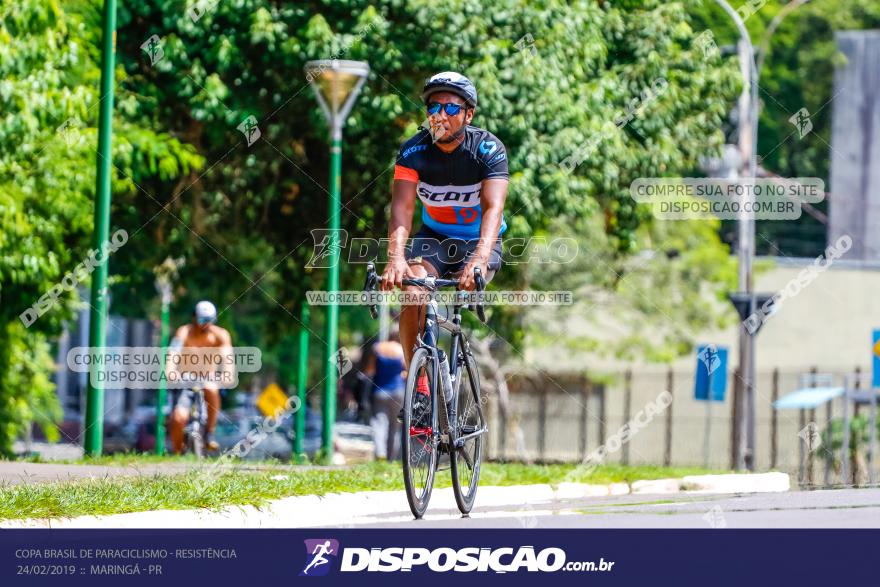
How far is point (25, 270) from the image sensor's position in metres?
17.8

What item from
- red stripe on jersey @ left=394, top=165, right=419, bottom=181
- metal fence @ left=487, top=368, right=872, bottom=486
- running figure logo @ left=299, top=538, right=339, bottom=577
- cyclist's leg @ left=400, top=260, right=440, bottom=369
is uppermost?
red stripe on jersey @ left=394, top=165, right=419, bottom=181

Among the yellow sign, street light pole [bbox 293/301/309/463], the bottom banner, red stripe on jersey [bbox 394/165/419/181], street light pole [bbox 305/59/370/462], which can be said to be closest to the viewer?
the bottom banner

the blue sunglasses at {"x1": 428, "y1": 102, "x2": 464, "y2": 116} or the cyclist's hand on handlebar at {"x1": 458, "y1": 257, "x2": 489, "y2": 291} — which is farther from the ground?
the blue sunglasses at {"x1": 428, "y1": 102, "x2": 464, "y2": 116}

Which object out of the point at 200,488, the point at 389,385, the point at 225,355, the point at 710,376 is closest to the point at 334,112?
the point at 225,355

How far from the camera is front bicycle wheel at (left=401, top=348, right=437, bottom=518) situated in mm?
8117

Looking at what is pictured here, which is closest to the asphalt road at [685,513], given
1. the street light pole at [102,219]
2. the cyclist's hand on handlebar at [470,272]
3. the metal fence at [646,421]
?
the cyclist's hand on handlebar at [470,272]

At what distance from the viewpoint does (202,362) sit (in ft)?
54.4

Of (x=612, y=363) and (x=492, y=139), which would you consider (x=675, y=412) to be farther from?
(x=492, y=139)

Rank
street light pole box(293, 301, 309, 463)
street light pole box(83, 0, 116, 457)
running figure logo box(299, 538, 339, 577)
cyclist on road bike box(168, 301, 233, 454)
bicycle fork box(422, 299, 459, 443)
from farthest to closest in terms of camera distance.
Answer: street light pole box(293, 301, 309, 463), cyclist on road bike box(168, 301, 233, 454), street light pole box(83, 0, 116, 457), bicycle fork box(422, 299, 459, 443), running figure logo box(299, 538, 339, 577)

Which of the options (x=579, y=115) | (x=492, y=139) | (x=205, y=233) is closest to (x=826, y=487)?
(x=492, y=139)

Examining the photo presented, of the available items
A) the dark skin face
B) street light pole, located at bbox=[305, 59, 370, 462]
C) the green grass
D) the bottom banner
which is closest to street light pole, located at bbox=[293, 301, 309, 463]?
street light pole, located at bbox=[305, 59, 370, 462]

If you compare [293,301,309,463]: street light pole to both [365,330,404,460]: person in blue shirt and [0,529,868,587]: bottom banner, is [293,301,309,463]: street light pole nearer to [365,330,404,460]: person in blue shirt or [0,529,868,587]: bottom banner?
[365,330,404,460]: person in blue shirt

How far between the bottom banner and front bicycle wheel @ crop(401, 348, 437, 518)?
3.96 feet

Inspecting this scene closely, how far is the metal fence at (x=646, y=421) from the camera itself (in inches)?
1140
